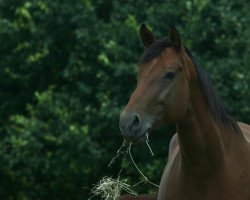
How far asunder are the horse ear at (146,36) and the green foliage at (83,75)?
5317 millimetres

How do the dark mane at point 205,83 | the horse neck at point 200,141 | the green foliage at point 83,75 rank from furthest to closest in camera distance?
the green foliage at point 83,75, the horse neck at point 200,141, the dark mane at point 205,83

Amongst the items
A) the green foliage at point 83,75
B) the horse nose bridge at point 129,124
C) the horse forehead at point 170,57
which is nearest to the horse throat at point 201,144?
the horse forehead at point 170,57

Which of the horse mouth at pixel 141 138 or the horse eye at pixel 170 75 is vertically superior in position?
the horse eye at pixel 170 75

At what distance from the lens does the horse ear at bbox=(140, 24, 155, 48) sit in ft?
18.0

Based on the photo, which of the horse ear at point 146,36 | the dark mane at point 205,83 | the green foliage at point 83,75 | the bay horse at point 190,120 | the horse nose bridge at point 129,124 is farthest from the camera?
the green foliage at point 83,75

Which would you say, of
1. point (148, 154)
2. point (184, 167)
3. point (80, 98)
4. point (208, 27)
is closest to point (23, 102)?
point (80, 98)

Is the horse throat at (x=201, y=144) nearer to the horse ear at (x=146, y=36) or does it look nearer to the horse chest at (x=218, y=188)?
the horse chest at (x=218, y=188)

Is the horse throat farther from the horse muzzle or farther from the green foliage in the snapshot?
the green foliage

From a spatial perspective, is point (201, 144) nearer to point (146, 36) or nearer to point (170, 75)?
point (170, 75)

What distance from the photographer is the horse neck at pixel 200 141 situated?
5.38 m

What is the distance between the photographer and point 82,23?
11.9 metres

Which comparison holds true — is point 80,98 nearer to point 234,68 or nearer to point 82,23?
point 82,23

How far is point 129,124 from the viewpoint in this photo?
193 inches

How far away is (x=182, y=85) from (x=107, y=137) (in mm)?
6693
